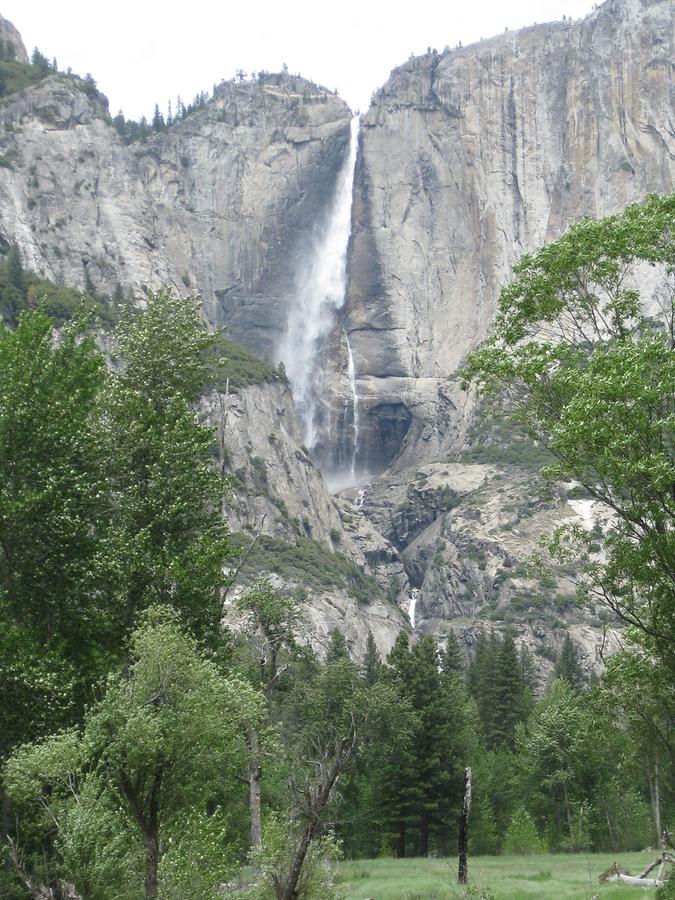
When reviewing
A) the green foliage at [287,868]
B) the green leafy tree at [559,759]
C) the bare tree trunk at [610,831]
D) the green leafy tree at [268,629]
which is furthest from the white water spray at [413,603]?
the green foliage at [287,868]

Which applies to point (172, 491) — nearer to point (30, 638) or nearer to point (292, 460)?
A: point (30, 638)

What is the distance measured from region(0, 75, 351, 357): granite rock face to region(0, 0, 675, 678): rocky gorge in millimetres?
393

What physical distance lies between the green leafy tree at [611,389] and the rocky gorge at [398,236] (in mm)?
113222

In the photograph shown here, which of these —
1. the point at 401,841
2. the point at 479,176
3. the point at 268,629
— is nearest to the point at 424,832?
the point at 401,841

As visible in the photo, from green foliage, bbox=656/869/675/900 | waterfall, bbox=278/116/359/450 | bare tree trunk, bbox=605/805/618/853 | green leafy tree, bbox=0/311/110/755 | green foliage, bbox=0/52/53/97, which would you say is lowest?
bare tree trunk, bbox=605/805/618/853

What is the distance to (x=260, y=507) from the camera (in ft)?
419

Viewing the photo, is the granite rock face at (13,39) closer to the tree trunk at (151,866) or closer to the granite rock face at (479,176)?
the granite rock face at (479,176)

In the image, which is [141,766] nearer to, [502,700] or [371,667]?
[502,700]

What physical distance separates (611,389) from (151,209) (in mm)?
161451

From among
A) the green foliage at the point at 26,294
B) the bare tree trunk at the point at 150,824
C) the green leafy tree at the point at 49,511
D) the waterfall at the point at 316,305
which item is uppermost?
the waterfall at the point at 316,305

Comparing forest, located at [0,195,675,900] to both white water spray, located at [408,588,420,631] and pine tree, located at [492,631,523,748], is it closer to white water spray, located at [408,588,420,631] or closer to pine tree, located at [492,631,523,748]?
pine tree, located at [492,631,523,748]

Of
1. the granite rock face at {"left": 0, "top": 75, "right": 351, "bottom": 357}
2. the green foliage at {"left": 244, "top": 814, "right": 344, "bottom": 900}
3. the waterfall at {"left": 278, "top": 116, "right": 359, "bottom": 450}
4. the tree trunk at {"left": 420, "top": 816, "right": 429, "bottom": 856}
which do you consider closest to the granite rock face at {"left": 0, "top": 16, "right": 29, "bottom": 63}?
the granite rock face at {"left": 0, "top": 75, "right": 351, "bottom": 357}

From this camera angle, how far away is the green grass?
2937 centimetres

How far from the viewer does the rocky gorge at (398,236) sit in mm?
147000
